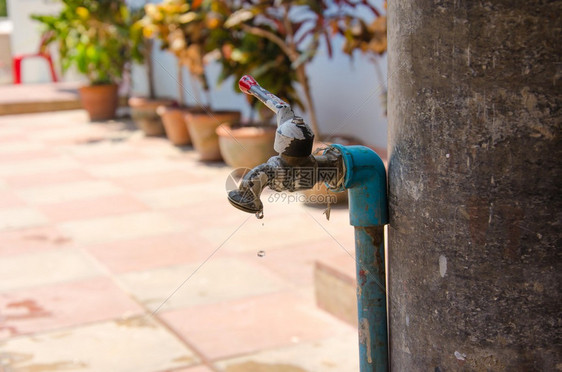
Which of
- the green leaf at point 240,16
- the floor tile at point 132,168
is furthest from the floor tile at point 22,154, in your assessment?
the green leaf at point 240,16

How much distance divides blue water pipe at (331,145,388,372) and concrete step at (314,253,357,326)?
170 centimetres

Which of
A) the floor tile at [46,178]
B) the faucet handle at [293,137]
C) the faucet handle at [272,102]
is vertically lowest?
the floor tile at [46,178]

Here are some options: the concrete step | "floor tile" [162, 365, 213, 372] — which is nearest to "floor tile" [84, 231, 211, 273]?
the concrete step

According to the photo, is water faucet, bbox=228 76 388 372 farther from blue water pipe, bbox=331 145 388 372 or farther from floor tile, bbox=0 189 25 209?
floor tile, bbox=0 189 25 209

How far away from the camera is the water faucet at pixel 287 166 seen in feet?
4.83

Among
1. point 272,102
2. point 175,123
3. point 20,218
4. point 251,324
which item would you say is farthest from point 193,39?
point 272,102

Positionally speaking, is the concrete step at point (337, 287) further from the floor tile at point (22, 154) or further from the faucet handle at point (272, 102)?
the floor tile at point (22, 154)

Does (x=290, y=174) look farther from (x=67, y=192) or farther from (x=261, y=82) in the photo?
(x=67, y=192)

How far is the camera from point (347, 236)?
15.0ft

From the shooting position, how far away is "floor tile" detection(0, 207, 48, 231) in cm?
529

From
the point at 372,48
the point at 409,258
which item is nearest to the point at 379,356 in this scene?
the point at 409,258

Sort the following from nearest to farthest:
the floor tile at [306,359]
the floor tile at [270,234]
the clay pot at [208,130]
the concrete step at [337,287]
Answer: the floor tile at [306,359], the concrete step at [337,287], the floor tile at [270,234], the clay pot at [208,130]

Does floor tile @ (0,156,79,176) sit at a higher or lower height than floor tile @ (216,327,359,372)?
higher

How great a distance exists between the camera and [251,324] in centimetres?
347
